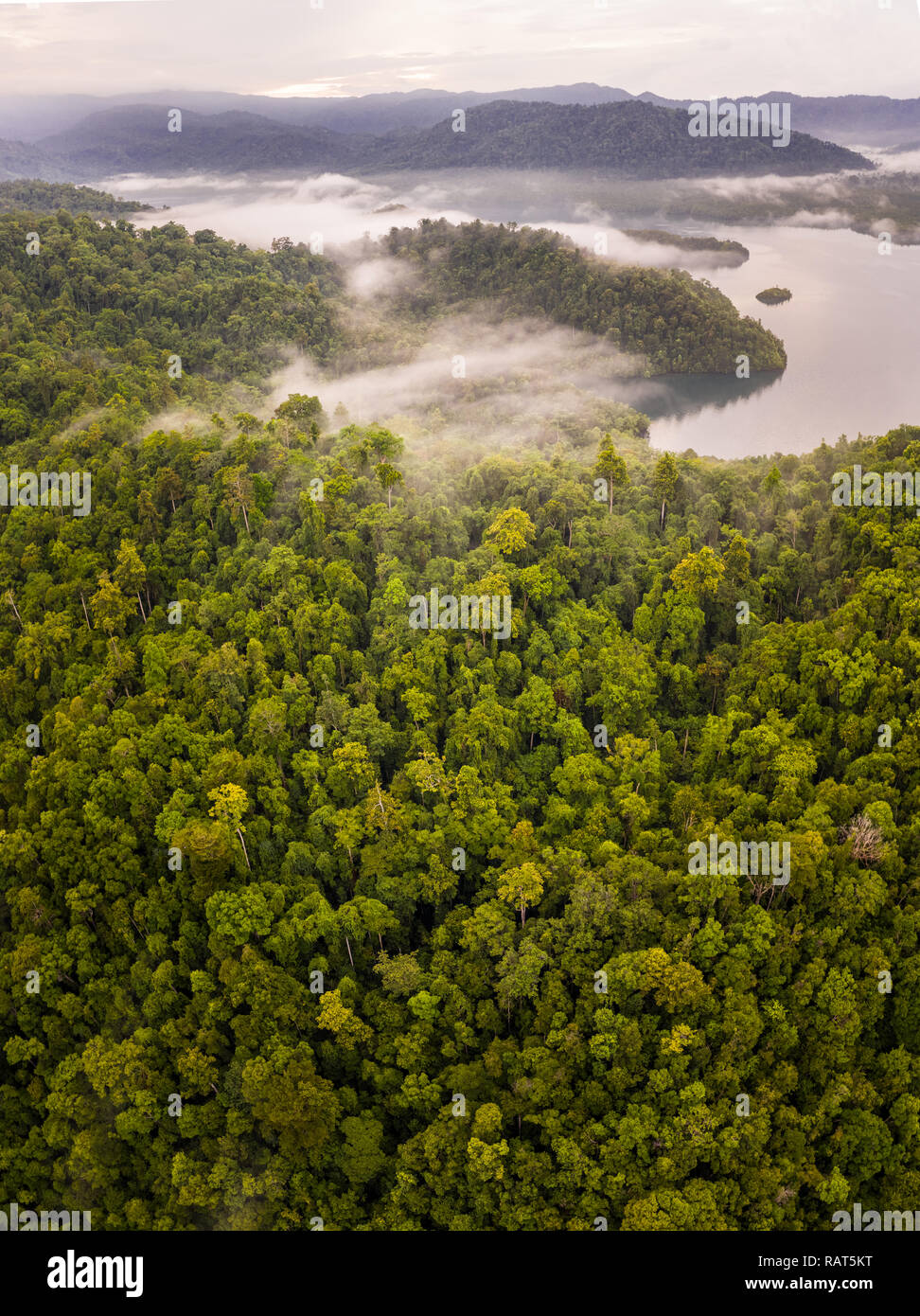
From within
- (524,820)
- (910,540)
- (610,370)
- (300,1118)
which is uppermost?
(610,370)

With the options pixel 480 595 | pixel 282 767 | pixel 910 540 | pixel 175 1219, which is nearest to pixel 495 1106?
pixel 175 1219

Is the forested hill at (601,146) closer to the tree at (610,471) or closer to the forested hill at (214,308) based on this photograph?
the forested hill at (214,308)

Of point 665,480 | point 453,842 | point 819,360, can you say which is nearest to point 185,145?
point 819,360

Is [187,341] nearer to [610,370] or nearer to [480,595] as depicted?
[610,370]

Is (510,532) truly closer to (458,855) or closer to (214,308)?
(458,855)

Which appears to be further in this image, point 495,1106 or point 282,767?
point 282,767

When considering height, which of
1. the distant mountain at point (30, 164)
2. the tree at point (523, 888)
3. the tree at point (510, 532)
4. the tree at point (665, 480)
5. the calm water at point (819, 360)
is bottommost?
the tree at point (523, 888)

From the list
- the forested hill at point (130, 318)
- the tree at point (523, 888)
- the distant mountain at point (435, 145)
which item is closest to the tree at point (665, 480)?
the tree at point (523, 888)
